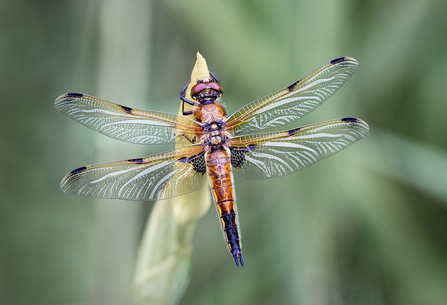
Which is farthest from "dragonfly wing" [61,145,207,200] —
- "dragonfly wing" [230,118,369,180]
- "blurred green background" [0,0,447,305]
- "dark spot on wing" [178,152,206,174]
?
"blurred green background" [0,0,447,305]

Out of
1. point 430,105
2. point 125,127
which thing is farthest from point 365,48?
point 125,127

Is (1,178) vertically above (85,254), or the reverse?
(1,178)

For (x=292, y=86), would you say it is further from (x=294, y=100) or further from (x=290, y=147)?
(x=290, y=147)

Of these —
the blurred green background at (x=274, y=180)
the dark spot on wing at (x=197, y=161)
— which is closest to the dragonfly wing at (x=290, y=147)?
the dark spot on wing at (x=197, y=161)

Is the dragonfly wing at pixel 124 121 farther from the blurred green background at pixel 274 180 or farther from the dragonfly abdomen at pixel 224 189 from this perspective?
the blurred green background at pixel 274 180

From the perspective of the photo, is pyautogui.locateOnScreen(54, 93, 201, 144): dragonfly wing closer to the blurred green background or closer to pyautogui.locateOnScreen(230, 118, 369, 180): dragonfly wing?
pyautogui.locateOnScreen(230, 118, 369, 180): dragonfly wing

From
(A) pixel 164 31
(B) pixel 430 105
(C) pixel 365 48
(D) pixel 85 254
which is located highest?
(A) pixel 164 31

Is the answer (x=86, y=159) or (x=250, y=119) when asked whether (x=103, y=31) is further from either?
(x=250, y=119)
